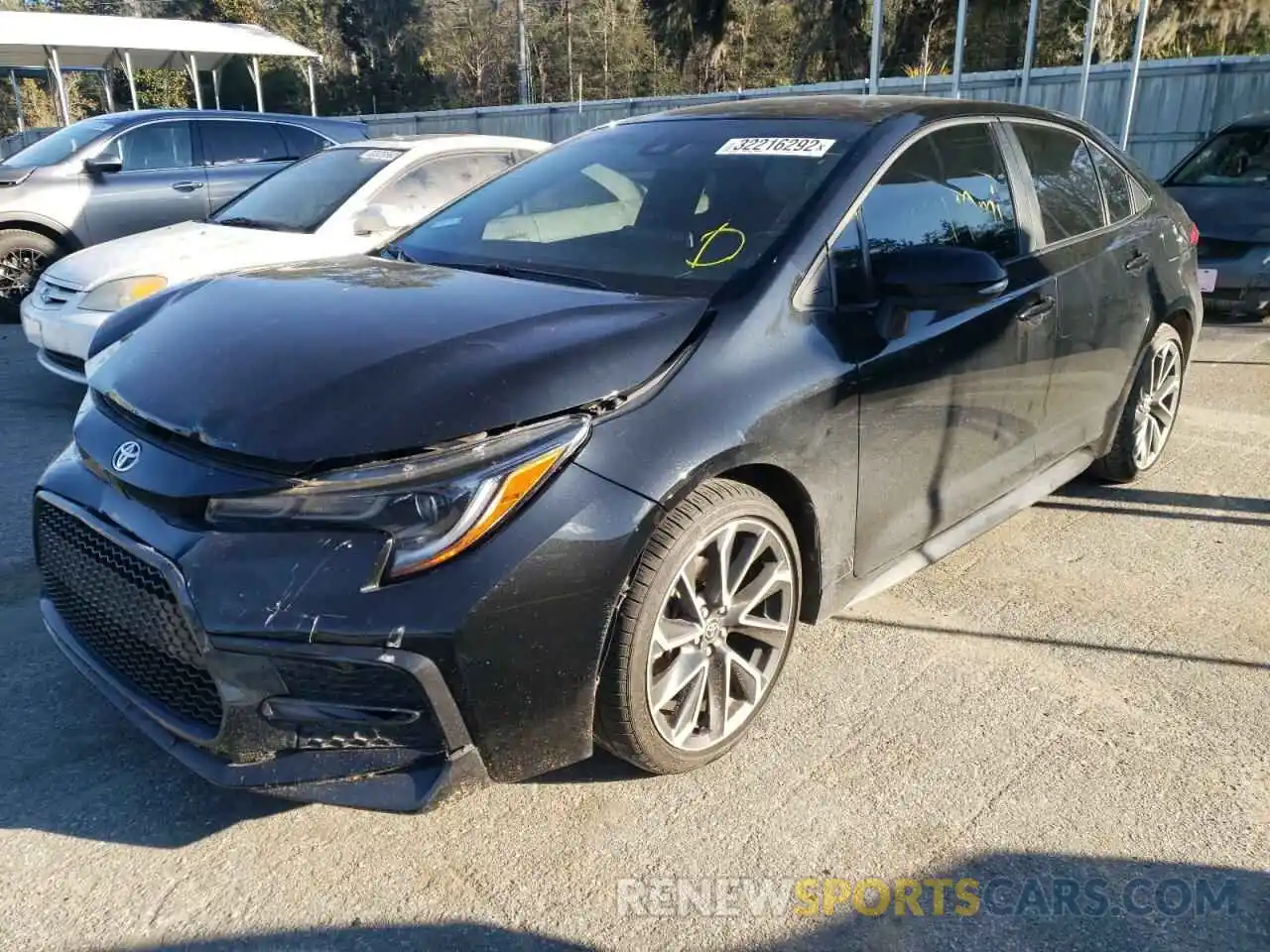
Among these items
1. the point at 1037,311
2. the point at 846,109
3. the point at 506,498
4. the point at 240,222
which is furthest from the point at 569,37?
the point at 506,498

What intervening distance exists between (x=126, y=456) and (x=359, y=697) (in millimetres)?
868

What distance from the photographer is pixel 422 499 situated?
2.10m

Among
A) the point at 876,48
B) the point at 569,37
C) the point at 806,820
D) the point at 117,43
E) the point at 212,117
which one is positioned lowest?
the point at 806,820

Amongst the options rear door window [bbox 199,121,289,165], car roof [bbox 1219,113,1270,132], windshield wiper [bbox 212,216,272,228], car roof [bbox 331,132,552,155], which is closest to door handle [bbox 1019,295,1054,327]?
car roof [bbox 331,132,552,155]

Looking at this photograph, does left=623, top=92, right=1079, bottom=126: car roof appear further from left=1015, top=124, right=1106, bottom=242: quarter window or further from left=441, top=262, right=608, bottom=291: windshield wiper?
left=441, top=262, right=608, bottom=291: windshield wiper

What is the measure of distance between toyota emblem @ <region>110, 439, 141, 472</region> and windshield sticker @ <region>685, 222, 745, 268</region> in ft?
5.11

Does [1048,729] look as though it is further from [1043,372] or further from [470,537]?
[470,537]

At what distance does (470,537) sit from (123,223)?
7.84m

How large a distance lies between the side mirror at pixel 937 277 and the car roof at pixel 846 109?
67cm

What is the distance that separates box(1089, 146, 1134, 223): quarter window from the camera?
4293 mm

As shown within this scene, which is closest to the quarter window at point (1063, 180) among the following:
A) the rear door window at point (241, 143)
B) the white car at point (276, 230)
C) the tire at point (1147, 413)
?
the tire at point (1147, 413)

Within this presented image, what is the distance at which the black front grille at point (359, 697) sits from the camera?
2.06 meters

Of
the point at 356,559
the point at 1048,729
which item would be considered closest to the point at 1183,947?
the point at 1048,729

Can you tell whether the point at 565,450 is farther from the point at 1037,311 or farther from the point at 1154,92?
the point at 1154,92
